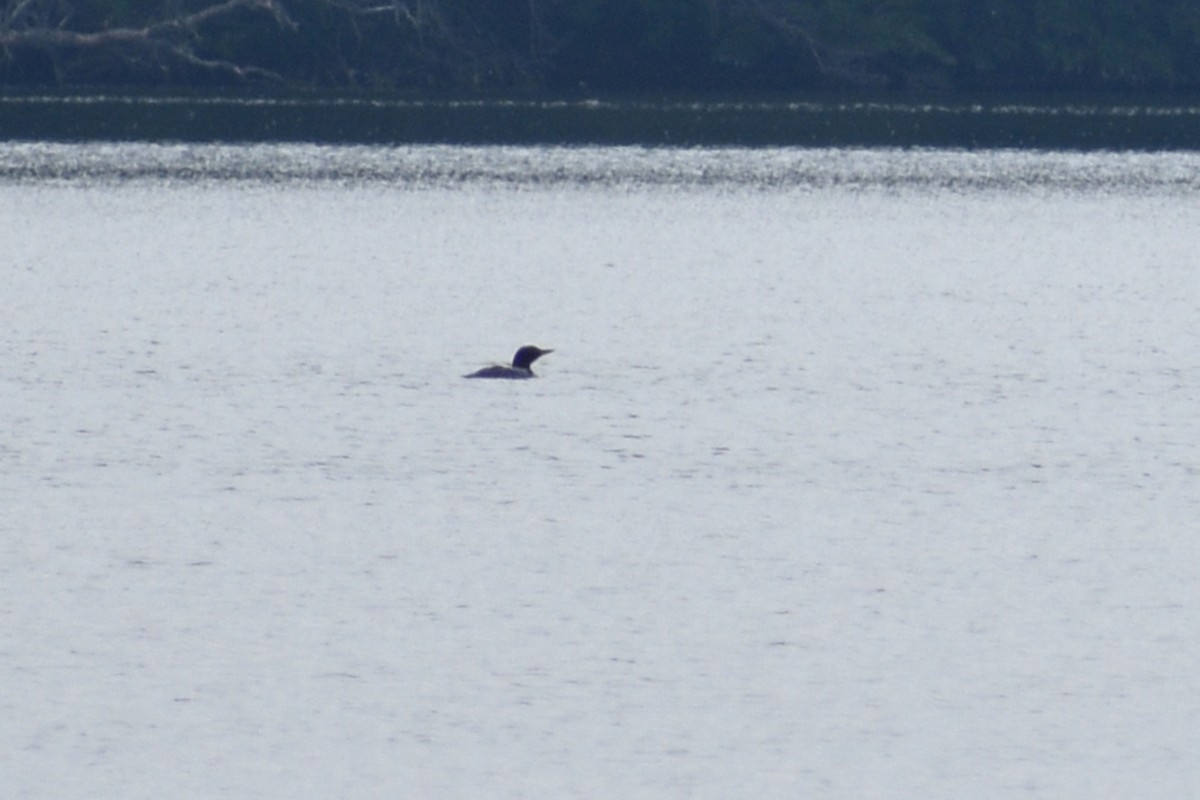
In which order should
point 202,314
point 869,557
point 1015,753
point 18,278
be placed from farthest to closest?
point 18,278, point 202,314, point 869,557, point 1015,753

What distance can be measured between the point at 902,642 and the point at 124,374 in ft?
36.6

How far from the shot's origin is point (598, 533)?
1535cm

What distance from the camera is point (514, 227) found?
42.6 m

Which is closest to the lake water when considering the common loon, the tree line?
the common loon

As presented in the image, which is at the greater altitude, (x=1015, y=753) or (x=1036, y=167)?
(x=1015, y=753)

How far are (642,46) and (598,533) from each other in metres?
56.6

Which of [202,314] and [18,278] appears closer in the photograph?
[202,314]

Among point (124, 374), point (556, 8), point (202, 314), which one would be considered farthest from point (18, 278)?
point (556, 8)

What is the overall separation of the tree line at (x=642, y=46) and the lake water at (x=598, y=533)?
1329 inches

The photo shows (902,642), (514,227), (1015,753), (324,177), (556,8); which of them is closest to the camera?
(1015,753)

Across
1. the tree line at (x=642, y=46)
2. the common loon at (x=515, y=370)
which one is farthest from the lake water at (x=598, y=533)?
the tree line at (x=642, y=46)

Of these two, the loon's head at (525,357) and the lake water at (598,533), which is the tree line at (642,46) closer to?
the lake water at (598,533)

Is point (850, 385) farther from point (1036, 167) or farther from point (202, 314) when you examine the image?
point (1036, 167)

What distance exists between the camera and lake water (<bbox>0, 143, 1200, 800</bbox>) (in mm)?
10883
